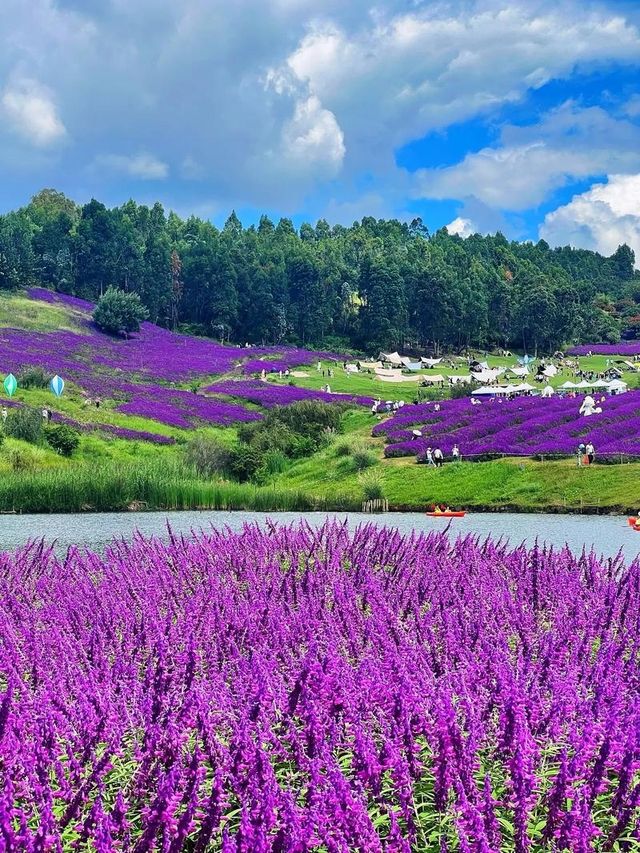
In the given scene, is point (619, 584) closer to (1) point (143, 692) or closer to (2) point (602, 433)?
(1) point (143, 692)

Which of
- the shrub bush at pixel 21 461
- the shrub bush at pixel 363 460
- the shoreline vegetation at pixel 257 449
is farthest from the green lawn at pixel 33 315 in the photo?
the shrub bush at pixel 363 460

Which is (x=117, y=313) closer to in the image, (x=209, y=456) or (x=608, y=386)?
(x=608, y=386)

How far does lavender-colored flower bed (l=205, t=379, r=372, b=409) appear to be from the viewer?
76125 millimetres

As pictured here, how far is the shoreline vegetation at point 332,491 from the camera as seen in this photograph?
38375mm

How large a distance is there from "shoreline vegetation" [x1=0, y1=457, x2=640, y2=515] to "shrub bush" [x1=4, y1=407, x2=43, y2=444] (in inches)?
319

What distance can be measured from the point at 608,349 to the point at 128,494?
107 meters

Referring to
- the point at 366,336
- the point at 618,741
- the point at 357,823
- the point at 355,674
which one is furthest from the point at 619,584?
the point at 366,336

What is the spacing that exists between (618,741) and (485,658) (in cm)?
215

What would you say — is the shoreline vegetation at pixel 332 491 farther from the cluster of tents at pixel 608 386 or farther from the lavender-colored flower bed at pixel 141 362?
the cluster of tents at pixel 608 386

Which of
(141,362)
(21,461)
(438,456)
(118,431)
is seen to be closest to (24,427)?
(21,461)

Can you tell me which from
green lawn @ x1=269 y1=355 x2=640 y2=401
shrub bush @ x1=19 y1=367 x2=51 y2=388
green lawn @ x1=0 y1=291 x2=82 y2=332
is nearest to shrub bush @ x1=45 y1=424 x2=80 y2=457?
shrub bush @ x1=19 y1=367 x2=51 y2=388

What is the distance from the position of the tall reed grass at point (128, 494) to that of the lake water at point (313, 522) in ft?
3.82

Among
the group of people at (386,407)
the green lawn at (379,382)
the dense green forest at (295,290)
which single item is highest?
the dense green forest at (295,290)

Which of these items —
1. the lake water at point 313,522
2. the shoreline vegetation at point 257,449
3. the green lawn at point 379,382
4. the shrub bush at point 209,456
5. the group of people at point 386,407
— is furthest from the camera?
the green lawn at point 379,382
